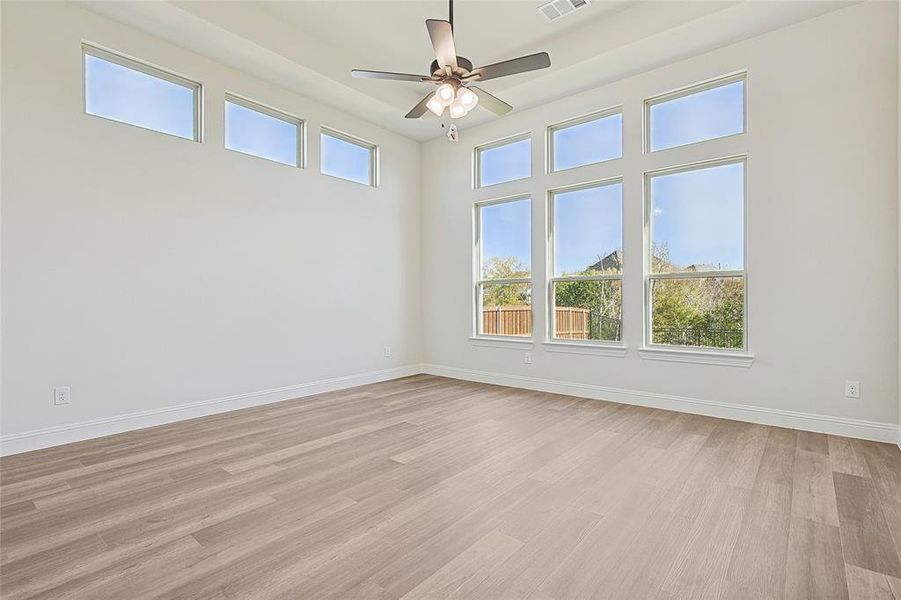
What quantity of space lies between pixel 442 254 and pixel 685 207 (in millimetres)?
3088

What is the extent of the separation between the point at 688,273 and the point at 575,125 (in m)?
2.11

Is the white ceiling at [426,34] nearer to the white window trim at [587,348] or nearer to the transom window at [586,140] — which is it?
the transom window at [586,140]

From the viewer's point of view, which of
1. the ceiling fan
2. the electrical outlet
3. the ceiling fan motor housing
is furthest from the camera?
the electrical outlet

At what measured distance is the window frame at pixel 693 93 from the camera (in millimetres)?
3982

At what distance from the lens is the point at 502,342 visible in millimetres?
5625

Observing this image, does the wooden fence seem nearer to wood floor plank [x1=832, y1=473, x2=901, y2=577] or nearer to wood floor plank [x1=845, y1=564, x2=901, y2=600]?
wood floor plank [x1=832, y1=473, x2=901, y2=577]

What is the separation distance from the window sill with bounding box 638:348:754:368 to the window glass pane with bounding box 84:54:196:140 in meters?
4.93

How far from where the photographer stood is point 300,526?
2098 millimetres

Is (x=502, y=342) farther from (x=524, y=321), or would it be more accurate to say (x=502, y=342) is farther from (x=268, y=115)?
(x=268, y=115)

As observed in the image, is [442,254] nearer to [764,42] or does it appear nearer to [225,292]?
[225,292]

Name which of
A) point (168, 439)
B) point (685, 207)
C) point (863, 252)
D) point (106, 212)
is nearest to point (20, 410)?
point (168, 439)

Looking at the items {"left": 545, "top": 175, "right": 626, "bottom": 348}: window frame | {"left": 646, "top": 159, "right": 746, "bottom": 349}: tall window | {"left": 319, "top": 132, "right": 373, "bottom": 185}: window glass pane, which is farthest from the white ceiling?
{"left": 646, "top": 159, "right": 746, "bottom": 349}: tall window

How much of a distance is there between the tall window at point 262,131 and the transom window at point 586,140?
117 inches

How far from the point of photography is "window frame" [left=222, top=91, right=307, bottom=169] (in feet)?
14.3
